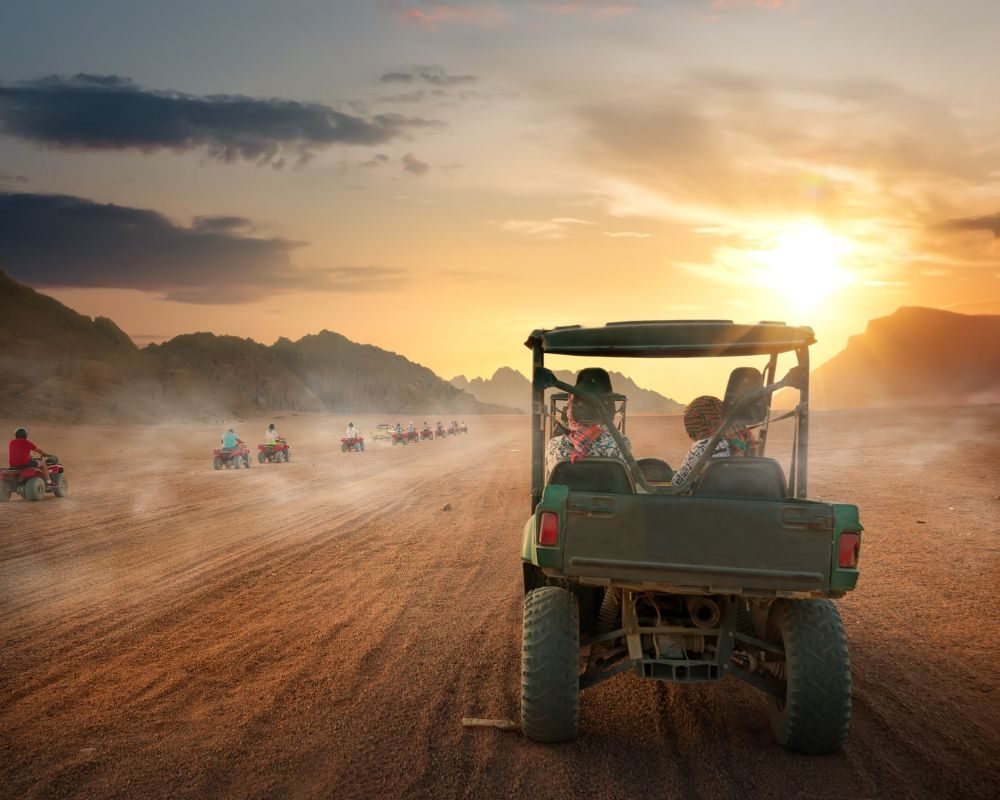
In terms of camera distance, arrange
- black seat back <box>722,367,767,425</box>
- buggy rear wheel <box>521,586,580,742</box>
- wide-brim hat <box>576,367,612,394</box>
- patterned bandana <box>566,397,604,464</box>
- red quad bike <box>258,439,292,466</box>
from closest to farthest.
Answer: buggy rear wheel <box>521,586,580,742</box>
black seat back <box>722,367,767,425</box>
wide-brim hat <box>576,367,612,394</box>
patterned bandana <box>566,397,604,464</box>
red quad bike <box>258,439,292,466</box>

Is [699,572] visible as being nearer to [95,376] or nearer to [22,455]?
[22,455]

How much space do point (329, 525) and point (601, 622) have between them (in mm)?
9021

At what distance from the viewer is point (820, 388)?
17950cm

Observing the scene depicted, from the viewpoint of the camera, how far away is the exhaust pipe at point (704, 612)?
5082mm

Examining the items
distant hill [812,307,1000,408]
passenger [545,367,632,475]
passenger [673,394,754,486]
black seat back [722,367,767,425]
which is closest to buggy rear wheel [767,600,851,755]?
passenger [673,394,754,486]

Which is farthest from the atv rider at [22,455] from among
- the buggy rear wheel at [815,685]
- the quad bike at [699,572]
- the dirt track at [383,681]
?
the buggy rear wheel at [815,685]

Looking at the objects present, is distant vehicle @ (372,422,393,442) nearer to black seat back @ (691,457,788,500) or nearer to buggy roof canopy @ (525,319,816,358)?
buggy roof canopy @ (525,319,816,358)

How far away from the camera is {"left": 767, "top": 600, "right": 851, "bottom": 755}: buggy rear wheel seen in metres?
4.75

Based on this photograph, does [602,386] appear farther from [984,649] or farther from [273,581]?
[273,581]

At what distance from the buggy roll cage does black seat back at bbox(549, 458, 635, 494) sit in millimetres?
279

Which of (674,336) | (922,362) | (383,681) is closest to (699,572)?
(674,336)

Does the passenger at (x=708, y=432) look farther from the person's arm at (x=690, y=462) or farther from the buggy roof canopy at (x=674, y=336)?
the buggy roof canopy at (x=674, y=336)

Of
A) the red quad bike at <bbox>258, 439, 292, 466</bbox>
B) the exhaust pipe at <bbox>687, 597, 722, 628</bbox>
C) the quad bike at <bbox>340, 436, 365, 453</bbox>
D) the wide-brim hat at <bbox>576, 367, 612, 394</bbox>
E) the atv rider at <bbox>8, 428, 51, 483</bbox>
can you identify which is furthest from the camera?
the quad bike at <bbox>340, 436, 365, 453</bbox>

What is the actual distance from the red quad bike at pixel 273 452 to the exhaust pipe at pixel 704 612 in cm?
3082
